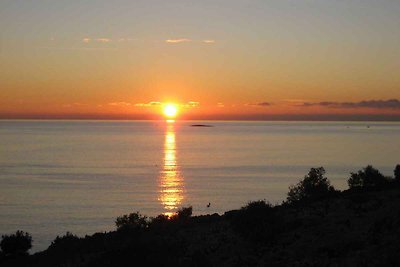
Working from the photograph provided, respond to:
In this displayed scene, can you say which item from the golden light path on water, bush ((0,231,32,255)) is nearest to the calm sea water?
the golden light path on water

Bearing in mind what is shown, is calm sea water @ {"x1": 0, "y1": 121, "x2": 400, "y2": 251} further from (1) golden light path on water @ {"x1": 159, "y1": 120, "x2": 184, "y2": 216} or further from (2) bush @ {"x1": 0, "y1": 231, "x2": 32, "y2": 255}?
(2) bush @ {"x1": 0, "y1": 231, "x2": 32, "y2": 255}

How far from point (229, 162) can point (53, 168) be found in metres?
59.4

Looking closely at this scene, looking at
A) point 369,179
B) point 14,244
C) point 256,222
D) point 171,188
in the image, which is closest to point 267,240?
point 256,222

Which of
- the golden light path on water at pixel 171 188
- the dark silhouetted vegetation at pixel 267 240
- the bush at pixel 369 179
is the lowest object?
the dark silhouetted vegetation at pixel 267 240

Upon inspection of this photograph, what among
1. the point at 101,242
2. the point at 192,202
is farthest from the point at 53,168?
the point at 101,242

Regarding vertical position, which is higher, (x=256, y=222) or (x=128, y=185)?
(x=128, y=185)

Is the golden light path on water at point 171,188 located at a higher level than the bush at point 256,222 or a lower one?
higher

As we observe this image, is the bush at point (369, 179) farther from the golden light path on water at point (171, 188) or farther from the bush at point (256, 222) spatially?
the golden light path on water at point (171, 188)

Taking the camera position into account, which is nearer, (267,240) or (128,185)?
(267,240)

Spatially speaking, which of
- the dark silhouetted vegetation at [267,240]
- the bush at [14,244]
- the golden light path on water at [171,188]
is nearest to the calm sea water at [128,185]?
the golden light path on water at [171,188]

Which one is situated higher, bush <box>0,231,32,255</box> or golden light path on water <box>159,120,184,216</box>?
golden light path on water <box>159,120,184,216</box>

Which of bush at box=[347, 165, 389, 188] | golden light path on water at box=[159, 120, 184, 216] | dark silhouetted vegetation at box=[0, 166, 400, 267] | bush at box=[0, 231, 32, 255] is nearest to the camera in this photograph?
dark silhouetted vegetation at box=[0, 166, 400, 267]

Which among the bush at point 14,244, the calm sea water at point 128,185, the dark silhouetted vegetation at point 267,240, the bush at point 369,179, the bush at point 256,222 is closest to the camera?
the dark silhouetted vegetation at point 267,240

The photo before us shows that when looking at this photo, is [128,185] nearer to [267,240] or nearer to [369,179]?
[369,179]
